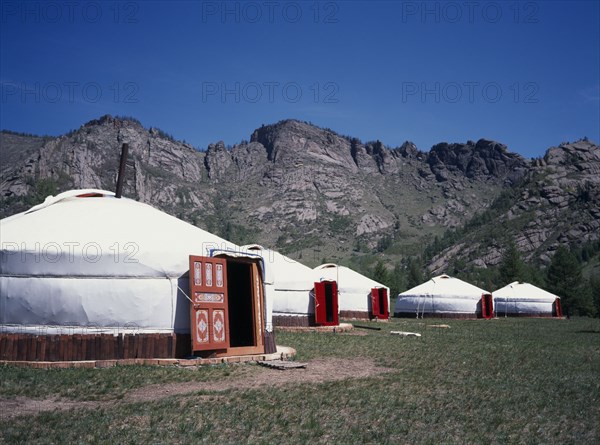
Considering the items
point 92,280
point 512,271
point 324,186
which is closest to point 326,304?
point 92,280

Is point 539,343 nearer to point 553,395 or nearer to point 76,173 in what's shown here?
point 553,395

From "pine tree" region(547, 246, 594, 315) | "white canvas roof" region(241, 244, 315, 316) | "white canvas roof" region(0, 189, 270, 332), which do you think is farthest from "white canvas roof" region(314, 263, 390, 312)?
"pine tree" region(547, 246, 594, 315)

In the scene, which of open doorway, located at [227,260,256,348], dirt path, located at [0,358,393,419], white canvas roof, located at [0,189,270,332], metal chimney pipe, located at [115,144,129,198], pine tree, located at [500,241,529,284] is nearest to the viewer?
dirt path, located at [0,358,393,419]

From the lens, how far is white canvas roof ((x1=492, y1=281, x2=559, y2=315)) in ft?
120

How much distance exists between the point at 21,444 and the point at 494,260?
87.8 metres

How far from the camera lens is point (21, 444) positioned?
545cm

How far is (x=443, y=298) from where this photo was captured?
31.2 metres

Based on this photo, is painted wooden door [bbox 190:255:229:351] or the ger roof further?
the ger roof

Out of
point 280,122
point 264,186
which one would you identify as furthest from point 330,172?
point 280,122

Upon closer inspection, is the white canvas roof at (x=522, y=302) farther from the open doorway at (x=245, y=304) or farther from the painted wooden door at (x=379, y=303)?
the open doorway at (x=245, y=304)

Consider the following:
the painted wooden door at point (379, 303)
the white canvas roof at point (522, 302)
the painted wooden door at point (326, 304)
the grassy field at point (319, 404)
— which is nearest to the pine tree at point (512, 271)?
the white canvas roof at point (522, 302)

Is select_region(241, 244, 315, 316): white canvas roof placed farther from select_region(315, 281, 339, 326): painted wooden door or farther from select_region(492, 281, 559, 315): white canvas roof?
select_region(492, 281, 559, 315): white canvas roof

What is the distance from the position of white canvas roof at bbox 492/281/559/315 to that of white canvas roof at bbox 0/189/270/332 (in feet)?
97.8

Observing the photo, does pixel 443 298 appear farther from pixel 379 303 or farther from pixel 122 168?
pixel 122 168
